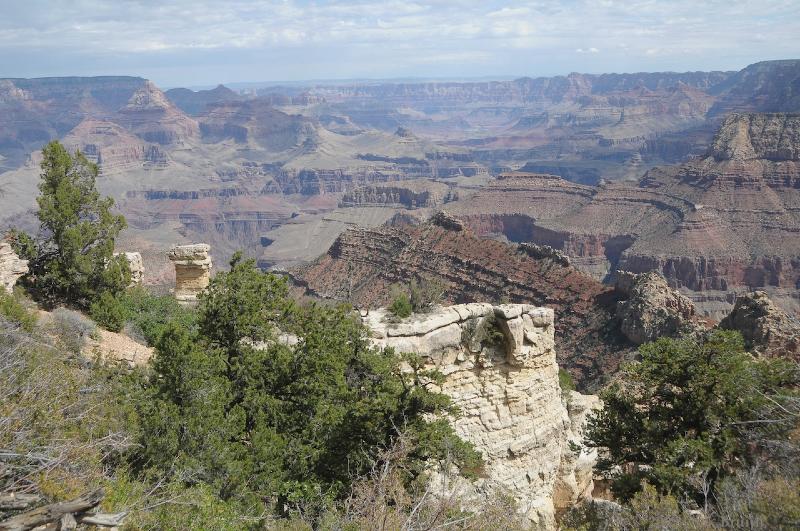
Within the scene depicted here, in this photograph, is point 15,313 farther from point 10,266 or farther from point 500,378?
point 500,378

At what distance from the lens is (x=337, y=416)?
1391cm

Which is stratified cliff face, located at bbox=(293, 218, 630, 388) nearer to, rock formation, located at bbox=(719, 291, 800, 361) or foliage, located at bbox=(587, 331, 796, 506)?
rock formation, located at bbox=(719, 291, 800, 361)

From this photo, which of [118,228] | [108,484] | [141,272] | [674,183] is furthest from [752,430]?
[674,183]

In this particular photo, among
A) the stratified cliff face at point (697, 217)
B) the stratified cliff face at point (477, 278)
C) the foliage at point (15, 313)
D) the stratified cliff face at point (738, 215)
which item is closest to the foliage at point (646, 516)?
the foliage at point (15, 313)

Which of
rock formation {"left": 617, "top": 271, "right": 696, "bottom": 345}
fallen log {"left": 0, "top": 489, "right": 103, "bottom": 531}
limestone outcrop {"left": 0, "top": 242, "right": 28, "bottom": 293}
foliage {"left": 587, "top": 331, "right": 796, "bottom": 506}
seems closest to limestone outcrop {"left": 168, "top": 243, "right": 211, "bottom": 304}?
limestone outcrop {"left": 0, "top": 242, "right": 28, "bottom": 293}

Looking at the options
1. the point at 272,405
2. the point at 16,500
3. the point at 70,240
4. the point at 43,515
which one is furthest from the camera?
the point at 70,240

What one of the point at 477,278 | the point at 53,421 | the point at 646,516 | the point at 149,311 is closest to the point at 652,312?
the point at 477,278

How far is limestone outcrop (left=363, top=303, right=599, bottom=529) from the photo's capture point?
16656mm

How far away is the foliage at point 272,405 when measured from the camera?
12.7 metres

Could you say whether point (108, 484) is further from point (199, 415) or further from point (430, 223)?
point (430, 223)

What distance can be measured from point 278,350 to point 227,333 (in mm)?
1358

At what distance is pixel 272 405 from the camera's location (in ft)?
46.3

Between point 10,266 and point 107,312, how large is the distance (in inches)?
128

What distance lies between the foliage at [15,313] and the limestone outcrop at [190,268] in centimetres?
859
